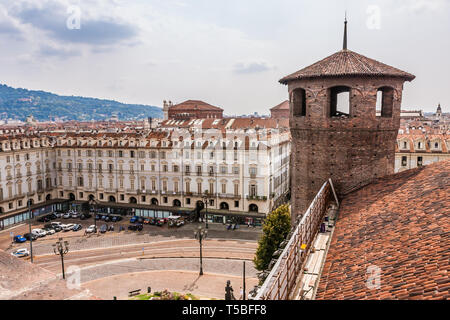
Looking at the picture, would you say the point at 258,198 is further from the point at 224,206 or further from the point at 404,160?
the point at 404,160

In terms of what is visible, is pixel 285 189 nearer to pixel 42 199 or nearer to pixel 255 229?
pixel 255 229

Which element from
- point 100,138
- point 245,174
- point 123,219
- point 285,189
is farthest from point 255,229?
point 100,138

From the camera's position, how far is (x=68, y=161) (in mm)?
57031

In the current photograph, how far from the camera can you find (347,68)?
15273 millimetres

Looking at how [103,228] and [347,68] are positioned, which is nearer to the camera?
[347,68]

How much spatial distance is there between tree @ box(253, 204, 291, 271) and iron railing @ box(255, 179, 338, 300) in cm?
1630

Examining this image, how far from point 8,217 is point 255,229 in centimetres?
3376

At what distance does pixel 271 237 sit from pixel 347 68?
17.7 metres

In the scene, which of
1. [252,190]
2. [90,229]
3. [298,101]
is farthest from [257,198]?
[298,101]

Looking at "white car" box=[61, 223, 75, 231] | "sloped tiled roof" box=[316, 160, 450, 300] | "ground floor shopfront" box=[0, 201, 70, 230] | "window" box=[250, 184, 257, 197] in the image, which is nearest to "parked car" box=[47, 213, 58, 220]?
"ground floor shopfront" box=[0, 201, 70, 230]

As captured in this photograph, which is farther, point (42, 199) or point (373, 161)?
point (42, 199)

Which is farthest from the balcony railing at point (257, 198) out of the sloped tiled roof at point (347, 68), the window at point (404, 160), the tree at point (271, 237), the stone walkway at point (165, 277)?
the sloped tiled roof at point (347, 68)

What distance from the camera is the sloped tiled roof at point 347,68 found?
1497 cm

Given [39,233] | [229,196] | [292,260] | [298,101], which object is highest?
[298,101]
